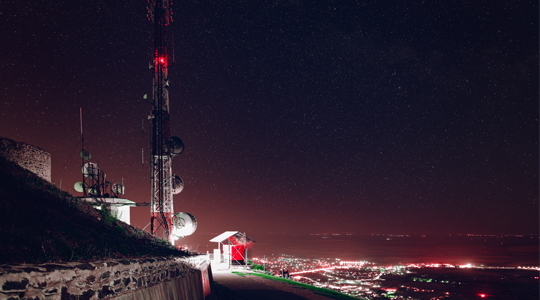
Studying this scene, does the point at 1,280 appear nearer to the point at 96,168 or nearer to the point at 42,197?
the point at 42,197

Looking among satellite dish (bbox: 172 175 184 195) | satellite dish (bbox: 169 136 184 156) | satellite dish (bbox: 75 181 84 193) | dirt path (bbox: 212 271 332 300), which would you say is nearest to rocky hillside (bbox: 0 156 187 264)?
dirt path (bbox: 212 271 332 300)

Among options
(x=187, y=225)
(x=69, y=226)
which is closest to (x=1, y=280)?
(x=69, y=226)

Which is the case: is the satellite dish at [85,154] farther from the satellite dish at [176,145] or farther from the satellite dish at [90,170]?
the satellite dish at [176,145]

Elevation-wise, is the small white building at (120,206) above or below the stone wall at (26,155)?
below

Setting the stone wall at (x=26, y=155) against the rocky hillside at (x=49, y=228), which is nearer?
the rocky hillside at (x=49, y=228)

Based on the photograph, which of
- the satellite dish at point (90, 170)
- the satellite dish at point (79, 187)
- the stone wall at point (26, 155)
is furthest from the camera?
the satellite dish at point (79, 187)

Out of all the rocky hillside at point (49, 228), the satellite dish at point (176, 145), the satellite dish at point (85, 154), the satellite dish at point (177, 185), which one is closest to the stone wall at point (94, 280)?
the rocky hillside at point (49, 228)

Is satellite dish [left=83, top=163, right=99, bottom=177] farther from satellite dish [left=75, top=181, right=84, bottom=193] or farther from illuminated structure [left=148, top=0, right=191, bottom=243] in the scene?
illuminated structure [left=148, top=0, right=191, bottom=243]
